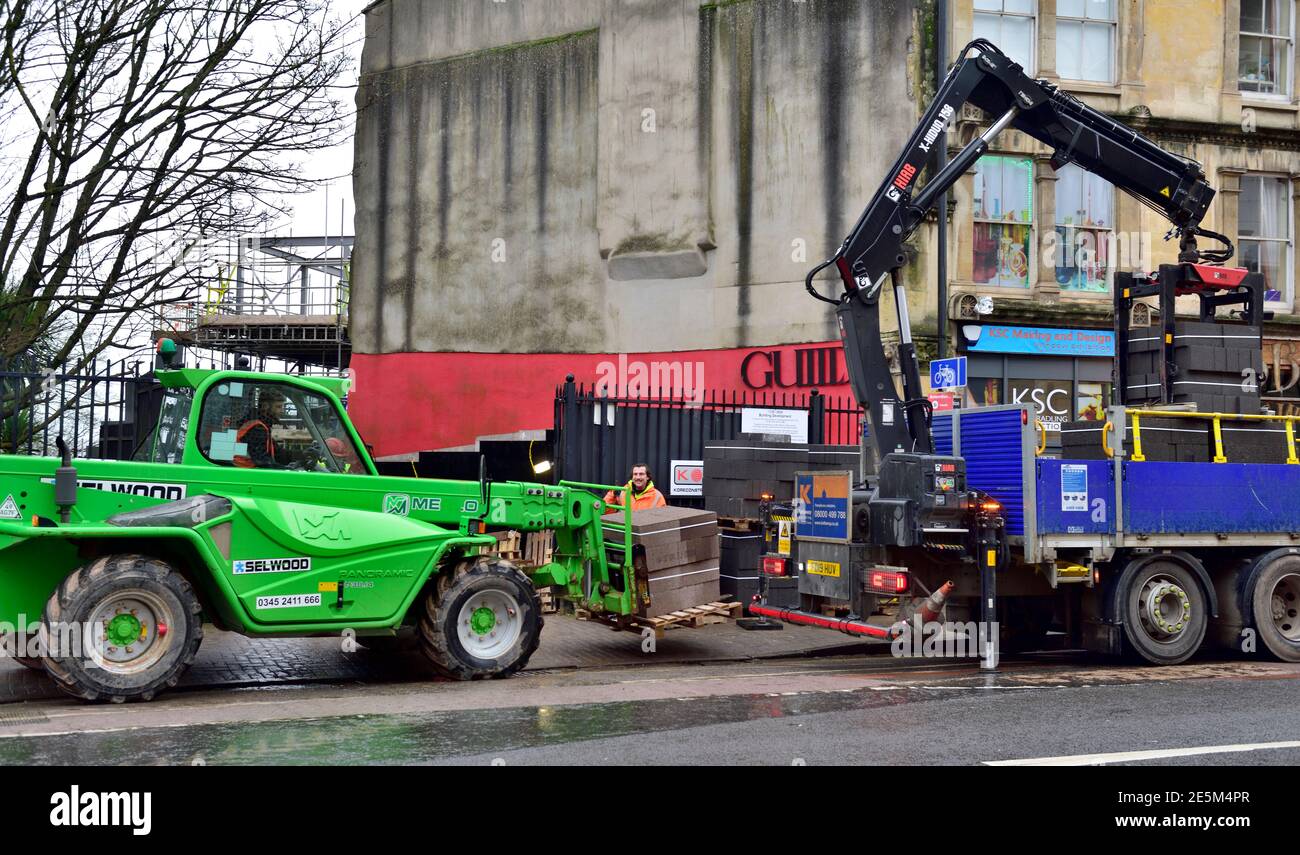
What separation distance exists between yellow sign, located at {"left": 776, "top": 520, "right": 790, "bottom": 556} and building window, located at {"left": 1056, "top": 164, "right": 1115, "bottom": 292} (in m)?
11.8

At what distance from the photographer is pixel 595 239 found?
25344mm

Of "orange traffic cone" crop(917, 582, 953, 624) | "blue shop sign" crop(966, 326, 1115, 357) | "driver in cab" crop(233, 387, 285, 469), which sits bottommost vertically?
"orange traffic cone" crop(917, 582, 953, 624)

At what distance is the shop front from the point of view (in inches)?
857

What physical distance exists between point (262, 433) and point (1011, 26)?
16.6 metres

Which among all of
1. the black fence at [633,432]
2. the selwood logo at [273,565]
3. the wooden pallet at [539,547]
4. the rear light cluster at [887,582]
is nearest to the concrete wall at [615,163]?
the black fence at [633,432]

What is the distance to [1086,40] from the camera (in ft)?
74.5

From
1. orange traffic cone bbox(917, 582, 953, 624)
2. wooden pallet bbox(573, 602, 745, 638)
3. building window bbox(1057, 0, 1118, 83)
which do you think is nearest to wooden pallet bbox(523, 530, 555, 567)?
wooden pallet bbox(573, 602, 745, 638)

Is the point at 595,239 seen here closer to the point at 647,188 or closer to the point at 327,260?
the point at 647,188

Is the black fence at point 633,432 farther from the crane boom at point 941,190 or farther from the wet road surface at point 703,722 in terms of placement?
the wet road surface at point 703,722

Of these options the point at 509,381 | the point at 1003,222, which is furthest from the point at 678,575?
the point at 509,381

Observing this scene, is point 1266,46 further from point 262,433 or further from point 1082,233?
point 262,433

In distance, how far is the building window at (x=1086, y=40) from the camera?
74.1 ft

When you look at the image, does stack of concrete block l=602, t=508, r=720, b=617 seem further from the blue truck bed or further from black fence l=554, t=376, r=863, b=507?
black fence l=554, t=376, r=863, b=507

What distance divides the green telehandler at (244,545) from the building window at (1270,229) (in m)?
17.0
